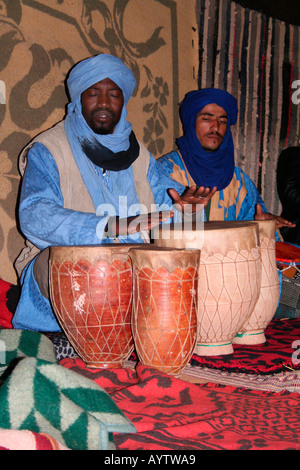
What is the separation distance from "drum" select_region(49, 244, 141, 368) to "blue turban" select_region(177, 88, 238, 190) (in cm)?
181

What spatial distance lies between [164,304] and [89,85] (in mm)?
1425

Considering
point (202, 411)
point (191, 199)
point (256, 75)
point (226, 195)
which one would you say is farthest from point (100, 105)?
point (256, 75)

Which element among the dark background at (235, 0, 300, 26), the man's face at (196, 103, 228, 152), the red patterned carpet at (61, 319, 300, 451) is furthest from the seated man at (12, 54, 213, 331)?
the dark background at (235, 0, 300, 26)

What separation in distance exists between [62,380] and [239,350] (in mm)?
1260

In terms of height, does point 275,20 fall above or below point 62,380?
above

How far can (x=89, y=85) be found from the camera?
2.76m

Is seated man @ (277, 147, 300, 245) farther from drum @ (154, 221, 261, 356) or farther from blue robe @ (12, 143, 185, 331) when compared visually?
drum @ (154, 221, 261, 356)

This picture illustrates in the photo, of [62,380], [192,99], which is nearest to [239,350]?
[62,380]

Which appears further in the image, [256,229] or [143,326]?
[256,229]

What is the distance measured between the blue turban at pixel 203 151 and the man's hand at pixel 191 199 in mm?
1181

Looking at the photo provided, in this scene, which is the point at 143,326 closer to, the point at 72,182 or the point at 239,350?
the point at 239,350

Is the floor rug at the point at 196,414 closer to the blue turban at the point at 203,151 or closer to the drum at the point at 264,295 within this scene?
the drum at the point at 264,295

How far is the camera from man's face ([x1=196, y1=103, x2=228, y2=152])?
3738 mm

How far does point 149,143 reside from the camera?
13.1 ft
